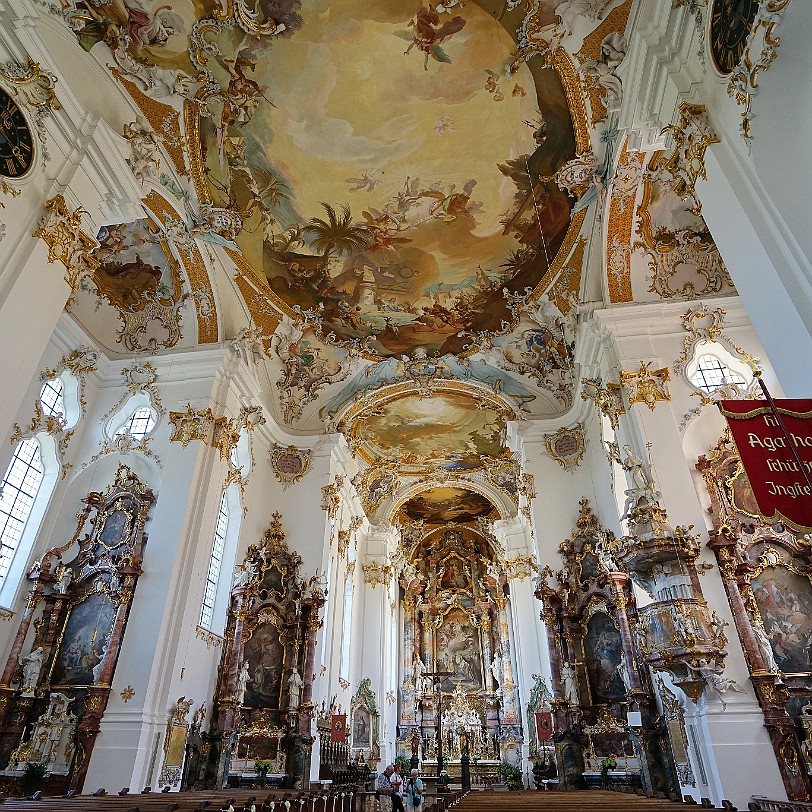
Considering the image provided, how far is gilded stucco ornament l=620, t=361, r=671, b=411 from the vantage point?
11.8 meters

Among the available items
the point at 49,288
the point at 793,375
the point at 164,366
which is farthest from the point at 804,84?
the point at 164,366

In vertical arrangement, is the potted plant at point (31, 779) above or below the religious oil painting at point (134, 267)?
below

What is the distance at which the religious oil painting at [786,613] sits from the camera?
943 cm

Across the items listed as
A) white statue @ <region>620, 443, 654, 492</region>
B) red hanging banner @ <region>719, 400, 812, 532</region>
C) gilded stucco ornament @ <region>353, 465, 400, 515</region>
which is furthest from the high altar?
red hanging banner @ <region>719, 400, 812, 532</region>

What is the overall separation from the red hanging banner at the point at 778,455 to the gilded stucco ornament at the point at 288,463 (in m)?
13.3

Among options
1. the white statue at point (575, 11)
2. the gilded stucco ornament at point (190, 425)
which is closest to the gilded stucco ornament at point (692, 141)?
the white statue at point (575, 11)

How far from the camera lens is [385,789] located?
13031mm

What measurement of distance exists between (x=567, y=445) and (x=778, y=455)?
11.3 meters

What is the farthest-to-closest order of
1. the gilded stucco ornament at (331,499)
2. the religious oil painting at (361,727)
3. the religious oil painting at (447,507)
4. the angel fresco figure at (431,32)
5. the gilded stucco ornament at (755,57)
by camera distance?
the religious oil painting at (447,507), the religious oil painting at (361,727), the gilded stucco ornament at (331,499), the angel fresco figure at (431,32), the gilded stucco ornament at (755,57)

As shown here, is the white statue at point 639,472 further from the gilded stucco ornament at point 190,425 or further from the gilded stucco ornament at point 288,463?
the gilded stucco ornament at point 288,463

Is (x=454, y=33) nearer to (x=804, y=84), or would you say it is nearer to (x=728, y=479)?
(x=804, y=84)

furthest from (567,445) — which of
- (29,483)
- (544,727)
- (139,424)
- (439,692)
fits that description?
(439,692)

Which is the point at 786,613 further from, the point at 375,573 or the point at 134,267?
the point at 375,573

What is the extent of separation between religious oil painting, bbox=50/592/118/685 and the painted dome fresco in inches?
342
